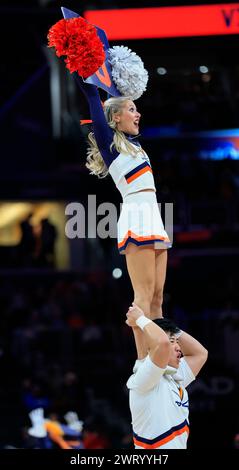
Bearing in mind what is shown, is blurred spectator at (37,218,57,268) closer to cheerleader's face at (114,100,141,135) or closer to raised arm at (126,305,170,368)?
cheerleader's face at (114,100,141,135)

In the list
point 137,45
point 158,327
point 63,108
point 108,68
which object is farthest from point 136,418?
point 63,108

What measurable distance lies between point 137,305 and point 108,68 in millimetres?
1318

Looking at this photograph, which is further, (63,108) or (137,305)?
(63,108)

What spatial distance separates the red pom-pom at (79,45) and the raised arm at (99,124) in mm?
107

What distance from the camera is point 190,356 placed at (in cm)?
568

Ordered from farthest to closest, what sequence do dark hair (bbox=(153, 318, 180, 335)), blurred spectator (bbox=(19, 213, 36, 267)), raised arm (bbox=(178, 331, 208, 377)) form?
1. blurred spectator (bbox=(19, 213, 36, 267))
2. raised arm (bbox=(178, 331, 208, 377))
3. dark hair (bbox=(153, 318, 180, 335))

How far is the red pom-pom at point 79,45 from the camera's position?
5.22m

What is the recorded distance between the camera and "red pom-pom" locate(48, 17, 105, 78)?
522cm

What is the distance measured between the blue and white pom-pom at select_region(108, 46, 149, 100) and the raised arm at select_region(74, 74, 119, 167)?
0.60 feet

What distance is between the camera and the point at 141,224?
5.36 m

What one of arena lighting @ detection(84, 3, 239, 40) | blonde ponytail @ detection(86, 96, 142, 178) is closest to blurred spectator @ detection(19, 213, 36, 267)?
arena lighting @ detection(84, 3, 239, 40)

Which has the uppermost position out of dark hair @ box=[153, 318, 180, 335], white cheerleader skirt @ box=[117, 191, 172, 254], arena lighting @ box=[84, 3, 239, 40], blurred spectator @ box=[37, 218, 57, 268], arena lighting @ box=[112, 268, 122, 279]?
arena lighting @ box=[84, 3, 239, 40]

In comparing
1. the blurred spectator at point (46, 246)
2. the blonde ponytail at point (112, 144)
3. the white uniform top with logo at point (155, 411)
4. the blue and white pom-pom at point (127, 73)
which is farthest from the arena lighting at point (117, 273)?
the white uniform top with logo at point (155, 411)

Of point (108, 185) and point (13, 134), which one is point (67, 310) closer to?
point (108, 185)
